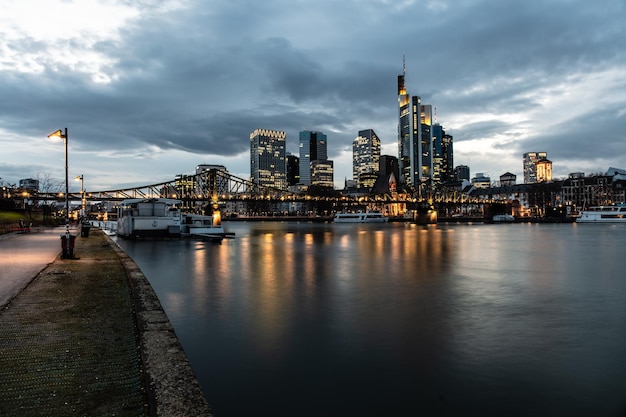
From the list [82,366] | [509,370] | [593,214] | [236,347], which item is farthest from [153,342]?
[593,214]

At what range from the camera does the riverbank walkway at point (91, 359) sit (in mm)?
6270

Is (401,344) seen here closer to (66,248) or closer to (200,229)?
(66,248)

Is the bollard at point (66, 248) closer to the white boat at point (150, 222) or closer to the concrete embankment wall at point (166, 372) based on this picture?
the concrete embankment wall at point (166, 372)

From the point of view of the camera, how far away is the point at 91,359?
25.9ft

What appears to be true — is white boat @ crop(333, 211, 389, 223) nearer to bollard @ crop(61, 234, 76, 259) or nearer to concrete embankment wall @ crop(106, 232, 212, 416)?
bollard @ crop(61, 234, 76, 259)

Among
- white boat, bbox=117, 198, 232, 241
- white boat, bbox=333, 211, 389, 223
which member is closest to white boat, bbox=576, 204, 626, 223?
white boat, bbox=333, 211, 389, 223

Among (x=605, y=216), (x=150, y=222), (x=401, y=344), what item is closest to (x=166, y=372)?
(x=401, y=344)

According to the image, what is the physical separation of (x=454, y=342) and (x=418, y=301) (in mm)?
6286

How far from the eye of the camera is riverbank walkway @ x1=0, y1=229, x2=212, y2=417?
20.6 ft

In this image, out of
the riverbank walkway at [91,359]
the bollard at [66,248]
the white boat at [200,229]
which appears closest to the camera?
the riverbank walkway at [91,359]

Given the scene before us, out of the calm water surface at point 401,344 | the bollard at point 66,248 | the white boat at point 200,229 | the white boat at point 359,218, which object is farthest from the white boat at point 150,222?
the white boat at point 359,218

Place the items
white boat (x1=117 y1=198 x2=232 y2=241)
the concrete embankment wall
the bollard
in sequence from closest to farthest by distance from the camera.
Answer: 1. the concrete embankment wall
2. the bollard
3. white boat (x1=117 y1=198 x2=232 y2=241)

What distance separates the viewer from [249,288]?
21703 mm

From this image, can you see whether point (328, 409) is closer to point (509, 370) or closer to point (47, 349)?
point (509, 370)
